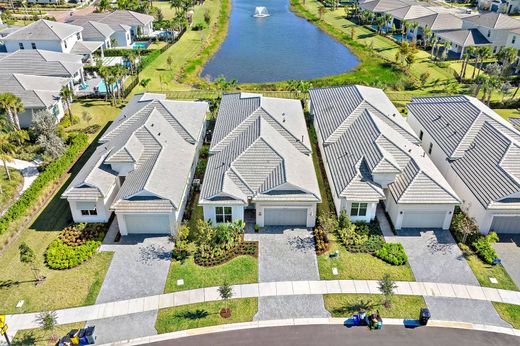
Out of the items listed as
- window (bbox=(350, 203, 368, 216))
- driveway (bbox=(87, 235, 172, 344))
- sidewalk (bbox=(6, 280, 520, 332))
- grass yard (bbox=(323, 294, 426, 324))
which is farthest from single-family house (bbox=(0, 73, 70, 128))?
grass yard (bbox=(323, 294, 426, 324))

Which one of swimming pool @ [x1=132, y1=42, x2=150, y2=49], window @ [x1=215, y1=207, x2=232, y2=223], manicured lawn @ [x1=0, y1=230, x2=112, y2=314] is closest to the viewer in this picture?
manicured lawn @ [x1=0, y1=230, x2=112, y2=314]

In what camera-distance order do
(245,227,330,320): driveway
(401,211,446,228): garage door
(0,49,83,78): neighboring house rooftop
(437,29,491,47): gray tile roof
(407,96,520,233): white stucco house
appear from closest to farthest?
(245,227,330,320): driveway < (407,96,520,233): white stucco house < (401,211,446,228): garage door < (0,49,83,78): neighboring house rooftop < (437,29,491,47): gray tile roof

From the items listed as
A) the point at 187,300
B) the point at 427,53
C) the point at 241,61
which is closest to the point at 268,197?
the point at 187,300

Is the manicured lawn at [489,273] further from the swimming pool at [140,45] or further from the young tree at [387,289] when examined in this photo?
the swimming pool at [140,45]

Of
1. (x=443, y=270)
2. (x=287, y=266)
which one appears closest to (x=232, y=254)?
(x=287, y=266)

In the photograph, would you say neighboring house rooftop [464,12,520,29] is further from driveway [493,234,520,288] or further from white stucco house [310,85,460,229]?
driveway [493,234,520,288]

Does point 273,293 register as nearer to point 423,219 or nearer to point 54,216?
point 423,219
